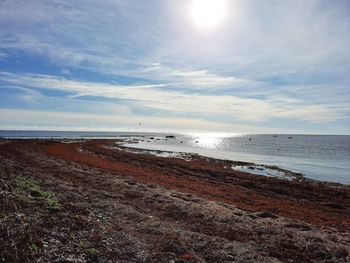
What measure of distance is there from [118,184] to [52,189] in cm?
468

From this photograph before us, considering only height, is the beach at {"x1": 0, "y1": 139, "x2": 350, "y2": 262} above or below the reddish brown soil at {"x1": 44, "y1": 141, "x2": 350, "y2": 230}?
above

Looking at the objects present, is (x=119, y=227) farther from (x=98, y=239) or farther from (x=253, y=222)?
(x=253, y=222)

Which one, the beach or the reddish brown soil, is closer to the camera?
the beach

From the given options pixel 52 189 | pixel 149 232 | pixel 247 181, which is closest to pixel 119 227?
pixel 149 232

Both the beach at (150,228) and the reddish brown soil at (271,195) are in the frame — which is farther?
the reddish brown soil at (271,195)

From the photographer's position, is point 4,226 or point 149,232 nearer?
point 4,226

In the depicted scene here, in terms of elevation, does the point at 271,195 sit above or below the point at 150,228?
below

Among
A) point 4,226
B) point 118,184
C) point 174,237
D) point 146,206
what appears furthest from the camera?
point 118,184

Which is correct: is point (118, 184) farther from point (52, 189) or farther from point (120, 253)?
point (120, 253)

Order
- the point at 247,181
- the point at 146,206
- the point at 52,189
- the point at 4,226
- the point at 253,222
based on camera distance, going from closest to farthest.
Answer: the point at 4,226
the point at 253,222
the point at 146,206
the point at 52,189
the point at 247,181

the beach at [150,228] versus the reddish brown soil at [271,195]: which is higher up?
the beach at [150,228]

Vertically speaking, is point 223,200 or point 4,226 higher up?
point 4,226

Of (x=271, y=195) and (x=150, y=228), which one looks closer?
(x=150, y=228)

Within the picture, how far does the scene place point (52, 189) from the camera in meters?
15.8
